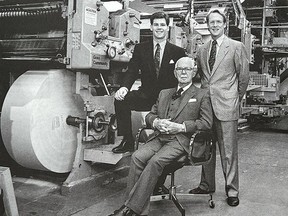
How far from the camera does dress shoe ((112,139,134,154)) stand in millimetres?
4008

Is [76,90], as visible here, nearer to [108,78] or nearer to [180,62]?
[108,78]

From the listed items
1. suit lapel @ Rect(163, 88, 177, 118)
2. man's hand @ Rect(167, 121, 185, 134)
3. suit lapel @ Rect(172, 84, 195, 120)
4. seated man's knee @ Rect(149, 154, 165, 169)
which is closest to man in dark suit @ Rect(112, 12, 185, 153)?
suit lapel @ Rect(163, 88, 177, 118)

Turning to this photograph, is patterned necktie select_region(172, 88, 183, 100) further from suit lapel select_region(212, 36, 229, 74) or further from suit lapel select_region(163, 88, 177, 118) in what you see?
suit lapel select_region(212, 36, 229, 74)

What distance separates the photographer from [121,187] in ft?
13.8

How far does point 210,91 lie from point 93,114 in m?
1.30

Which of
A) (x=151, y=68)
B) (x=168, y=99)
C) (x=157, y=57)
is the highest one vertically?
(x=157, y=57)

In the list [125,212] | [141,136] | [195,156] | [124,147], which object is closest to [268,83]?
[124,147]

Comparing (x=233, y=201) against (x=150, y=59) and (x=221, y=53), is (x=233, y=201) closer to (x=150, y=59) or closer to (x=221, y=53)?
(x=221, y=53)

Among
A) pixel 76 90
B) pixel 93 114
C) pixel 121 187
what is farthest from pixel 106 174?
pixel 76 90

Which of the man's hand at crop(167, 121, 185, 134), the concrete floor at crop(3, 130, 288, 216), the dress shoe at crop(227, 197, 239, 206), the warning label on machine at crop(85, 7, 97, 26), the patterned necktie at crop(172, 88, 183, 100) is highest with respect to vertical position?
the warning label on machine at crop(85, 7, 97, 26)

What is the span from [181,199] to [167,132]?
0.86m

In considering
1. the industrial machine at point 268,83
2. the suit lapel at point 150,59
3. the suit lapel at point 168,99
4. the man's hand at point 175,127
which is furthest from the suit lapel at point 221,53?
the industrial machine at point 268,83

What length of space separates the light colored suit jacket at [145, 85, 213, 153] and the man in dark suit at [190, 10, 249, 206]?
0.29 meters

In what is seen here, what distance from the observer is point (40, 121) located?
13.3 ft
